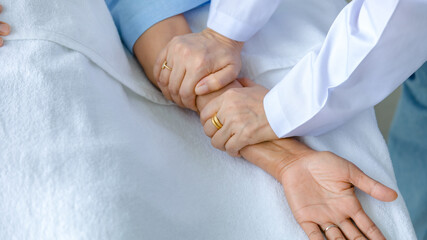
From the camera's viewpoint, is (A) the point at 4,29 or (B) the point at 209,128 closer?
(A) the point at 4,29

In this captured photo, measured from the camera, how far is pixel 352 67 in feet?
2.59

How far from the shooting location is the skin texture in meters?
0.79

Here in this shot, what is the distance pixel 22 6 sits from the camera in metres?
0.84

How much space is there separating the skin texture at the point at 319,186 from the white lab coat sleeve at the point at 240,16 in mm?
224

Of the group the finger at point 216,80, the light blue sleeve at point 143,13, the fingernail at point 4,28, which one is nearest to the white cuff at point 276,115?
the finger at point 216,80

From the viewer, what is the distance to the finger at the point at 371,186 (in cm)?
79

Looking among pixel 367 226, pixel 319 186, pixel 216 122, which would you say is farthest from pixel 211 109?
pixel 367 226

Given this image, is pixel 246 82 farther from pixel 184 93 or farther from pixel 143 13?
pixel 143 13

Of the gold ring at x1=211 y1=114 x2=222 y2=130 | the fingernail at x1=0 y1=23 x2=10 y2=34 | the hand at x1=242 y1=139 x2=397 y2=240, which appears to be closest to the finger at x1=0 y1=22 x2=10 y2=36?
the fingernail at x1=0 y1=23 x2=10 y2=34

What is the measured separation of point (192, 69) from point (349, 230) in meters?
0.43

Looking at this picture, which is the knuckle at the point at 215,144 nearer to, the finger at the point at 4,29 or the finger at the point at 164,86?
the finger at the point at 164,86

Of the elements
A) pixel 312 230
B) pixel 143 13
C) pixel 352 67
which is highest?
pixel 352 67

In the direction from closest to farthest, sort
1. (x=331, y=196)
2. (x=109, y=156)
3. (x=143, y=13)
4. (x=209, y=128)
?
(x=109, y=156) < (x=331, y=196) < (x=209, y=128) < (x=143, y=13)

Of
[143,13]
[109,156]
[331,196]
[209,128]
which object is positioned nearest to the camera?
[109,156]
